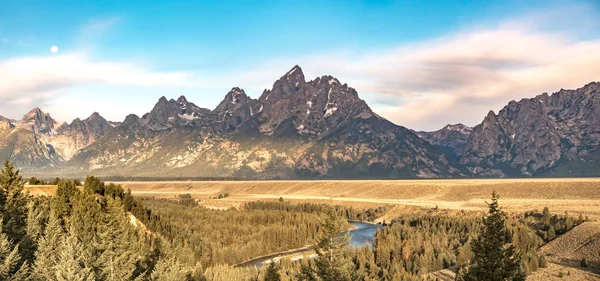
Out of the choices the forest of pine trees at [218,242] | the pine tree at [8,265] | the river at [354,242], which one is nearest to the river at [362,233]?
the river at [354,242]

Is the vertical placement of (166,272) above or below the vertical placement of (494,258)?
below

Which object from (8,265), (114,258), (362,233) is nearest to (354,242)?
(362,233)

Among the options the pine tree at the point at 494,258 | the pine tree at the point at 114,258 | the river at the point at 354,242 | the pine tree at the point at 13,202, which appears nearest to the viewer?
the pine tree at the point at 494,258

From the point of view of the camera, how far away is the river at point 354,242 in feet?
345

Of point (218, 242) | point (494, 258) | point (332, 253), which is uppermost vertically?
point (494, 258)

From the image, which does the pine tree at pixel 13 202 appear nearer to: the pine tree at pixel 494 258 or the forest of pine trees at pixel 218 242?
the forest of pine trees at pixel 218 242

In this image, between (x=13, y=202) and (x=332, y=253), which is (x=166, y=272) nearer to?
(x=332, y=253)

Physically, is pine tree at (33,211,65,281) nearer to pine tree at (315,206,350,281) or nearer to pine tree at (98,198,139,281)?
pine tree at (98,198,139,281)

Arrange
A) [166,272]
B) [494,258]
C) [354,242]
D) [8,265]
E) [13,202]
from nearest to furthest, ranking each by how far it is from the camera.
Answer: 1. [494,258]
2. [8,265]
3. [166,272]
4. [13,202]
5. [354,242]

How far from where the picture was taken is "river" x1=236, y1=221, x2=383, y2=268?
10519 centimetres

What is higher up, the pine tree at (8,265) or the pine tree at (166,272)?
the pine tree at (8,265)

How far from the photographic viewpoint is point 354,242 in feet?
395

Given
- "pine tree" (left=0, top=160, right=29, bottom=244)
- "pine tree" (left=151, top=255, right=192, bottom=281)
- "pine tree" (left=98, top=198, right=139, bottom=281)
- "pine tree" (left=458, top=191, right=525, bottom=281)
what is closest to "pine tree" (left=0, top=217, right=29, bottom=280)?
"pine tree" (left=98, top=198, right=139, bottom=281)

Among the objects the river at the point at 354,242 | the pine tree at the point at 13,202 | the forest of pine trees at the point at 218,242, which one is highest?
the pine tree at the point at 13,202
